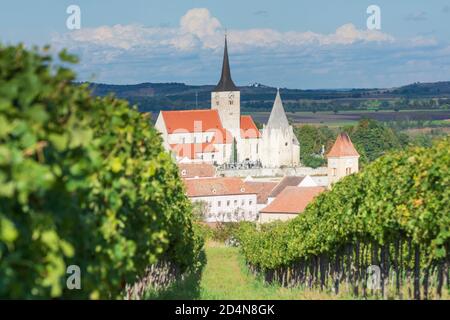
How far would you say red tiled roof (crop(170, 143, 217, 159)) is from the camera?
146 meters

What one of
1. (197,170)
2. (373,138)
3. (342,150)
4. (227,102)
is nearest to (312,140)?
(373,138)

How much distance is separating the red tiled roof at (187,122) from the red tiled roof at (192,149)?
236 cm

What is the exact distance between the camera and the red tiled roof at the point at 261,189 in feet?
375

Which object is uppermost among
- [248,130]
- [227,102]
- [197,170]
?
[227,102]

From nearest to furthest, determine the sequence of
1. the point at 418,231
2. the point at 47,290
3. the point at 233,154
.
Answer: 1. the point at 47,290
2. the point at 418,231
3. the point at 233,154

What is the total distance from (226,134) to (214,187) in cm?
4733

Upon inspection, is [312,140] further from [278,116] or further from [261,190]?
→ [261,190]

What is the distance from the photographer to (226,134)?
158 m

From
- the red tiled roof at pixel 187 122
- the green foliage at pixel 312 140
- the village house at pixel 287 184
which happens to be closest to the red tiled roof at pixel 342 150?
the village house at pixel 287 184

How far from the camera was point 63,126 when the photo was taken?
5.86m

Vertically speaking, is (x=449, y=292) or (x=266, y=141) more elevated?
(x=266, y=141)
